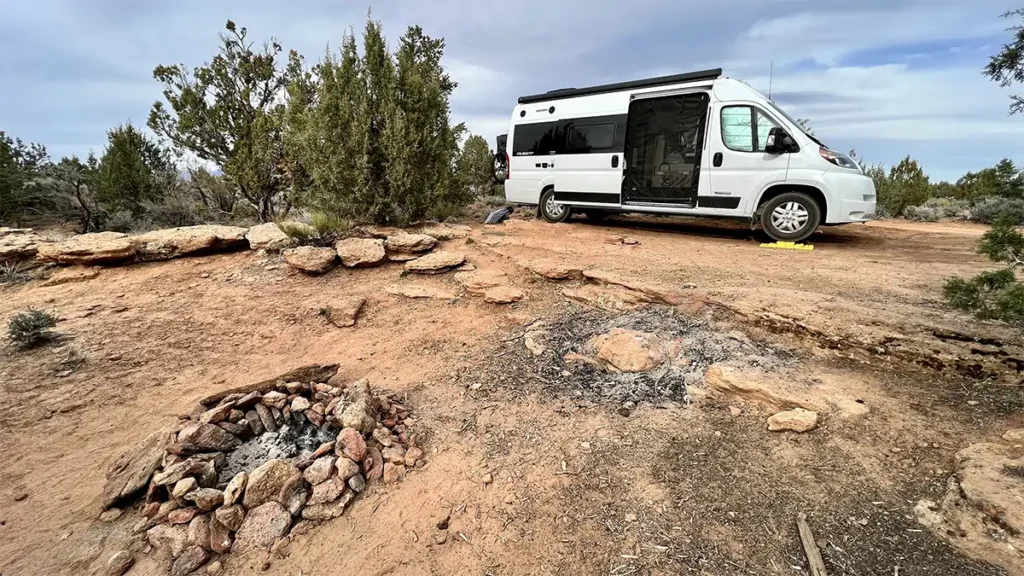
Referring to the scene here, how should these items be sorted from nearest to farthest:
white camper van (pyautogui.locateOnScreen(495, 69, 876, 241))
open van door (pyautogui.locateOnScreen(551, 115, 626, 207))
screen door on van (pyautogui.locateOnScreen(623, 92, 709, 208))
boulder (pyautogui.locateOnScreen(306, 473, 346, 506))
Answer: boulder (pyautogui.locateOnScreen(306, 473, 346, 506))
white camper van (pyautogui.locateOnScreen(495, 69, 876, 241))
screen door on van (pyautogui.locateOnScreen(623, 92, 709, 208))
open van door (pyautogui.locateOnScreen(551, 115, 626, 207))

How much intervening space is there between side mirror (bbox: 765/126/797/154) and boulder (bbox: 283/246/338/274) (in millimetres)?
6593

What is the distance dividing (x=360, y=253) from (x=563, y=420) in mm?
4185

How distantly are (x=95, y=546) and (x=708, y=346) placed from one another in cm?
408

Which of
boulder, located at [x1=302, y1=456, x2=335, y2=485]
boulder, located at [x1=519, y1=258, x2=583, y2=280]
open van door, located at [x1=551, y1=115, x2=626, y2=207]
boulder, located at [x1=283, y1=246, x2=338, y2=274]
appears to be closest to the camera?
boulder, located at [x1=302, y1=456, x2=335, y2=485]

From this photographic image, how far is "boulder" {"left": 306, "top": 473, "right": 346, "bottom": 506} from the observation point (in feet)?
7.91

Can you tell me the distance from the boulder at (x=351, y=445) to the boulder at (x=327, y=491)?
18 centimetres

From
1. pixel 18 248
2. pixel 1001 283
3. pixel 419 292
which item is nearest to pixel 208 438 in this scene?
pixel 419 292

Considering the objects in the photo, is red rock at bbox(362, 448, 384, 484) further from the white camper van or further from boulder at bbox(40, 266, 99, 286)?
the white camper van

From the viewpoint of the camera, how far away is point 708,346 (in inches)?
141

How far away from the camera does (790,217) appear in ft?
21.8

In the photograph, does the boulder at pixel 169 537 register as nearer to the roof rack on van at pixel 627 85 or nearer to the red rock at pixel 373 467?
the red rock at pixel 373 467

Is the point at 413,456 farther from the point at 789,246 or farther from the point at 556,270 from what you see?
the point at 789,246

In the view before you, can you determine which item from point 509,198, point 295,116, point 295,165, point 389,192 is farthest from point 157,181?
point 509,198

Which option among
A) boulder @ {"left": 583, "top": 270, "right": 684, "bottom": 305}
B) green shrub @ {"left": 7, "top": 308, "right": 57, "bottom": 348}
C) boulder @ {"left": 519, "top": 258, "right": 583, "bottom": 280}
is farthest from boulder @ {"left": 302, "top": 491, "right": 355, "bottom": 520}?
green shrub @ {"left": 7, "top": 308, "right": 57, "bottom": 348}
